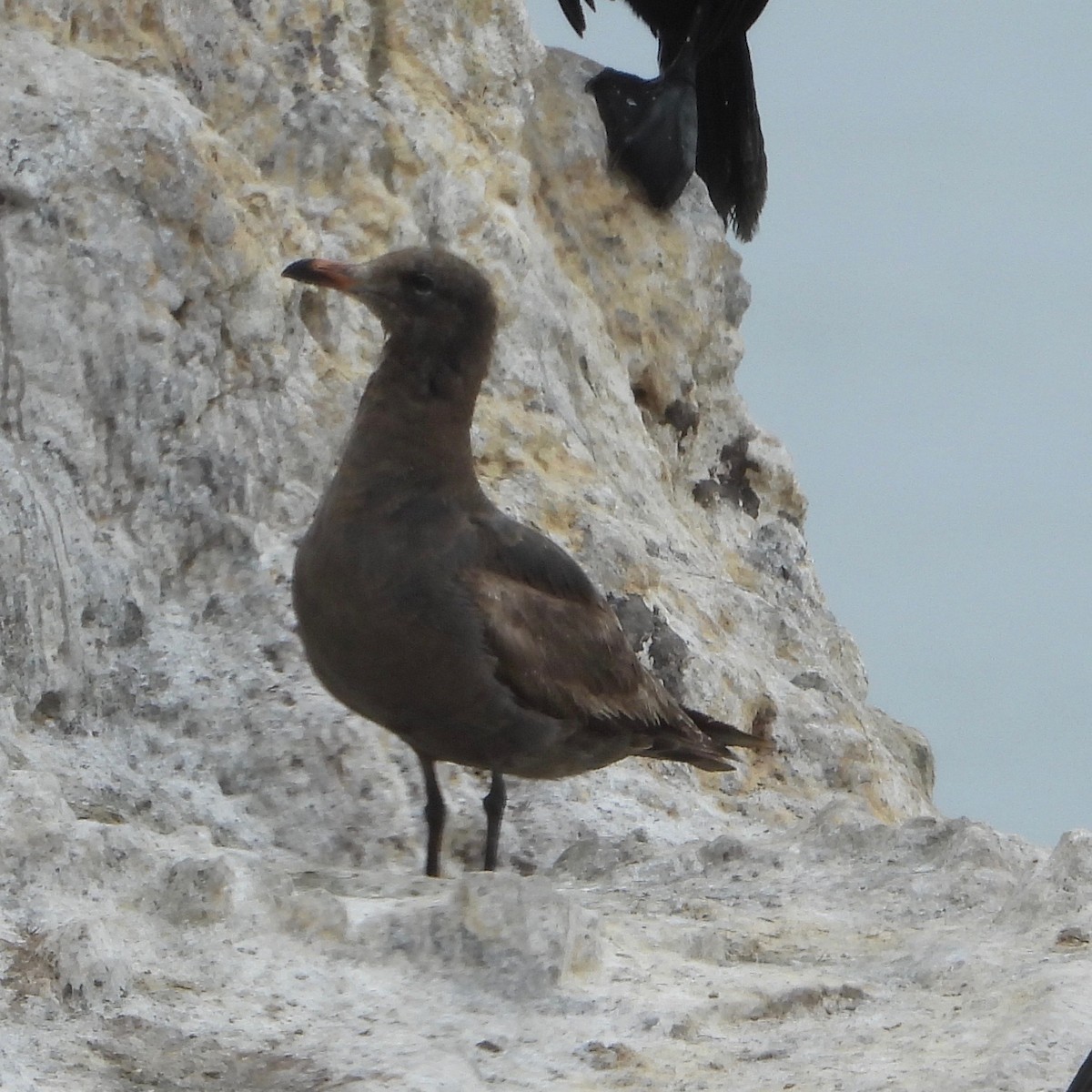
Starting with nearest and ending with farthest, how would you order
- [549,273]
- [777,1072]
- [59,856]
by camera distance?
[777,1072]
[59,856]
[549,273]

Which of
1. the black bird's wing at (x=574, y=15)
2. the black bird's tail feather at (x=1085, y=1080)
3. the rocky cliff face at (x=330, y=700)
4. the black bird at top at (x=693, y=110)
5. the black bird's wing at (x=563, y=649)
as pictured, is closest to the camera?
the black bird's tail feather at (x=1085, y=1080)

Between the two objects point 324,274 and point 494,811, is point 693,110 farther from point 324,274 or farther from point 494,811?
point 494,811

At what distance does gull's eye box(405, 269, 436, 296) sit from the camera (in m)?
4.91

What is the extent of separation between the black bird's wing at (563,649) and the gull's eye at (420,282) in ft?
1.67

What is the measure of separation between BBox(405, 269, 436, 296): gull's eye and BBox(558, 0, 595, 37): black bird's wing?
3.63 meters

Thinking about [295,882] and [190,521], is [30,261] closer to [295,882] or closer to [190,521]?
[190,521]

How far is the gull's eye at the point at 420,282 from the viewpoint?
491 centimetres

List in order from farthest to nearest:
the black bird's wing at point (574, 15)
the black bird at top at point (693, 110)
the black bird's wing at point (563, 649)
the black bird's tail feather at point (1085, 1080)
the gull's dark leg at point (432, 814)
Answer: the black bird's wing at point (574, 15) → the black bird at top at point (693, 110) → the gull's dark leg at point (432, 814) → the black bird's wing at point (563, 649) → the black bird's tail feather at point (1085, 1080)

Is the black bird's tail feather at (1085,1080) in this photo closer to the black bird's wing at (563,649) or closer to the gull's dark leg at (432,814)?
the black bird's wing at (563,649)

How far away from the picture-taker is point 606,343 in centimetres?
708

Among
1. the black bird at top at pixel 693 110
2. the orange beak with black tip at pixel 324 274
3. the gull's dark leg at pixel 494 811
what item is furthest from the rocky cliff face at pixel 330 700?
the orange beak with black tip at pixel 324 274

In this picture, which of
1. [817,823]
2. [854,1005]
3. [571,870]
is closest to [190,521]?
[571,870]

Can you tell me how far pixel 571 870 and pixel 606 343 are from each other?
2.31 metres

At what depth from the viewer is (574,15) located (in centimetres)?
830
